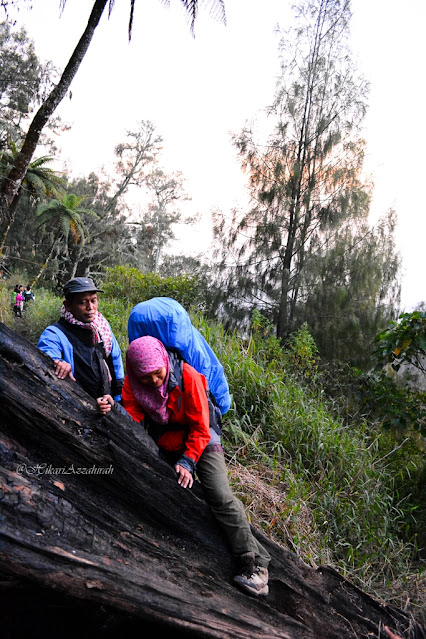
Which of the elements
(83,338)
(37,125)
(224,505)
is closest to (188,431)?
(224,505)

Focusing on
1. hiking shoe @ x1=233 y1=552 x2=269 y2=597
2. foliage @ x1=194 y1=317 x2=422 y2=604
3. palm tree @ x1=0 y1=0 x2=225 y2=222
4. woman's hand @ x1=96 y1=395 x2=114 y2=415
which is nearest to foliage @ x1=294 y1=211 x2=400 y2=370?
foliage @ x1=194 y1=317 x2=422 y2=604

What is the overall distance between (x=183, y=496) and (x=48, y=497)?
720 mm

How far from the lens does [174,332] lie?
7.72 feet

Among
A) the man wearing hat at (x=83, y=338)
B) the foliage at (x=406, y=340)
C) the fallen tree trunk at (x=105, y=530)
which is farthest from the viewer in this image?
the foliage at (x=406, y=340)

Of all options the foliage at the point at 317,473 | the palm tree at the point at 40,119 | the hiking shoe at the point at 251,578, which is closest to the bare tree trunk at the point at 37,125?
the palm tree at the point at 40,119

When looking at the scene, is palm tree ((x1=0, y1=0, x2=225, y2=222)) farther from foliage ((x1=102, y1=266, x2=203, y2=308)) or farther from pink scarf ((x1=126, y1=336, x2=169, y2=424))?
pink scarf ((x1=126, y1=336, x2=169, y2=424))

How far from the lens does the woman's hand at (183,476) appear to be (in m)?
2.01

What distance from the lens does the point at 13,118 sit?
69.5 feet

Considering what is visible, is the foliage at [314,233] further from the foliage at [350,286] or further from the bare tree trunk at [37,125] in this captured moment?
the bare tree trunk at [37,125]

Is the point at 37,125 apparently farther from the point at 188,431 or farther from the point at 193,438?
the point at 193,438

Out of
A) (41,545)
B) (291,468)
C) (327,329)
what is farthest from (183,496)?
(327,329)

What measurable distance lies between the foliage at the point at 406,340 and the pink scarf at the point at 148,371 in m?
3.73

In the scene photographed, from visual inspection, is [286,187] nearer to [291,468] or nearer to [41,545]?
[291,468]

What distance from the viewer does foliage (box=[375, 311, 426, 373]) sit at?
4820 millimetres
